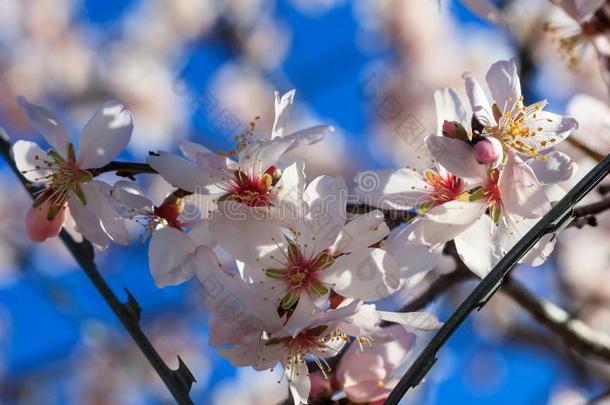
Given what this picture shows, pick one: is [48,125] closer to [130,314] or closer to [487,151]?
[130,314]

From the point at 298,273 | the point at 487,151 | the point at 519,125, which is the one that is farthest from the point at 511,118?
the point at 298,273

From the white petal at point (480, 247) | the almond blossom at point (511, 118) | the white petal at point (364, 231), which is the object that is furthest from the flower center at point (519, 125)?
the white petal at point (364, 231)

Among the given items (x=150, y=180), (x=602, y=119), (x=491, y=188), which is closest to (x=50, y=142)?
(x=491, y=188)

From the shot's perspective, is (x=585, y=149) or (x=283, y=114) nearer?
(x=283, y=114)

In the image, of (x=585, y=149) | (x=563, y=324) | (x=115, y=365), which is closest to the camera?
(x=585, y=149)

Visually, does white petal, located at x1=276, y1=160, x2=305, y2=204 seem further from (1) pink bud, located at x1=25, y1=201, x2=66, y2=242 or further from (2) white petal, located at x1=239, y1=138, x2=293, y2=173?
(1) pink bud, located at x1=25, y1=201, x2=66, y2=242

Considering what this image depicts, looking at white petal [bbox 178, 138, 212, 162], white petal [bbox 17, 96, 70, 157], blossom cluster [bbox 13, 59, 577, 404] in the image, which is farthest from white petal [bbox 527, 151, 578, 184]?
white petal [bbox 17, 96, 70, 157]

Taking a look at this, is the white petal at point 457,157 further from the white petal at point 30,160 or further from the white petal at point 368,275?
the white petal at point 30,160
